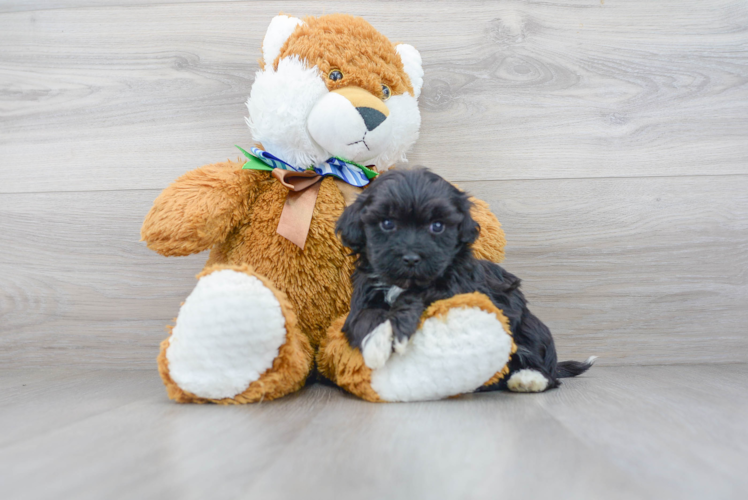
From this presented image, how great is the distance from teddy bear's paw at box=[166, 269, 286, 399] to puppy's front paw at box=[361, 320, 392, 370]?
13cm

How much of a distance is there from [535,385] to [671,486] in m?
0.42

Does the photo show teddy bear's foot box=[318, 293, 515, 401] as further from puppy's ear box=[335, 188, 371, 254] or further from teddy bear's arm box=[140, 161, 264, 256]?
teddy bear's arm box=[140, 161, 264, 256]

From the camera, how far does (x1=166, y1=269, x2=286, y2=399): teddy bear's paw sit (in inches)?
30.5

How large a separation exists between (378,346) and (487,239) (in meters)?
0.39

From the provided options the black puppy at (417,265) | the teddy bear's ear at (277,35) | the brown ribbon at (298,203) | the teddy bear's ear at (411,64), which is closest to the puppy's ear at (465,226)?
the black puppy at (417,265)

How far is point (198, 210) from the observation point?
0.92 metres

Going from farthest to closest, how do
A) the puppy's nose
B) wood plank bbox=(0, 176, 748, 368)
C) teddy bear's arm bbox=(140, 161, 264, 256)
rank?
wood plank bbox=(0, 176, 748, 368) < teddy bear's arm bbox=(140, 161, 264, 256) < the puppy's nose

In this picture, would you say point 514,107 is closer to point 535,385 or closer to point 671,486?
point 535,385

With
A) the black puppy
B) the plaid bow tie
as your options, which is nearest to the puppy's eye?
the black puppy

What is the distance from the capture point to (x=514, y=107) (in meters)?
1.27

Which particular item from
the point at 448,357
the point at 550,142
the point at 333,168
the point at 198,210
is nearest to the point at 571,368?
the point at 448,357

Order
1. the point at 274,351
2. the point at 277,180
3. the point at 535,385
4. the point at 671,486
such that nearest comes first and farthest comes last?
the point at 671,486 → the point at 274,351 → the point at 535,385 → the point at 277,180

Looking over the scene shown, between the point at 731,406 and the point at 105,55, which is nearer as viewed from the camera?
the point at 731,406

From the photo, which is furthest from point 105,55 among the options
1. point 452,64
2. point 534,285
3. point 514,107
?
point 534,285
